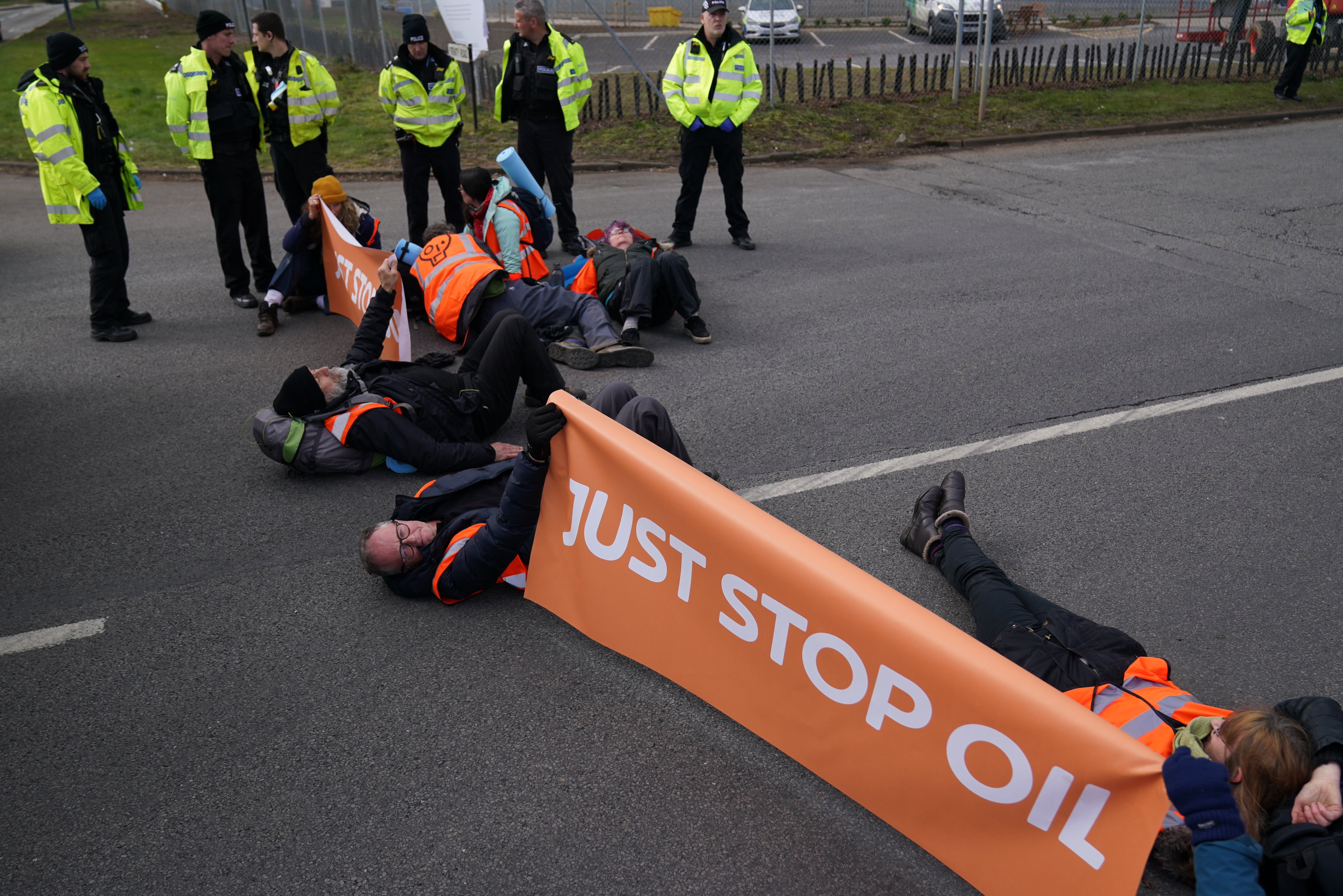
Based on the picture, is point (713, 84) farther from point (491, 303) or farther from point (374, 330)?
point (374, 330)

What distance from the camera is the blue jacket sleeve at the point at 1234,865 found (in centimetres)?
235

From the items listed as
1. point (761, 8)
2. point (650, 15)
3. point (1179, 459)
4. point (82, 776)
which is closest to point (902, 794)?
point (82, 776)

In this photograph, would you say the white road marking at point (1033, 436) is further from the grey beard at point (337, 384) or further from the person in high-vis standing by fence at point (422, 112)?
the person in high-vis standing by fence at point (422, 112)

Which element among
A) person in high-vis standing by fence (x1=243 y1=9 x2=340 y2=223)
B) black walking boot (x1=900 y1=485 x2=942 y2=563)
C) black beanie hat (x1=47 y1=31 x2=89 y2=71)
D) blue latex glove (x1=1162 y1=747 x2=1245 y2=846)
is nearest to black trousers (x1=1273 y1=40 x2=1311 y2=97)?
person in high-vis standing by fence (x1=243 y1=9 x2=340 y2=223)

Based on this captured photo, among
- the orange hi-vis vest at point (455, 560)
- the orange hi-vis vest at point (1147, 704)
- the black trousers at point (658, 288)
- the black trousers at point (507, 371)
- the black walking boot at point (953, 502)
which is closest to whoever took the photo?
the orange hi-vis vest at point (1147, 704)

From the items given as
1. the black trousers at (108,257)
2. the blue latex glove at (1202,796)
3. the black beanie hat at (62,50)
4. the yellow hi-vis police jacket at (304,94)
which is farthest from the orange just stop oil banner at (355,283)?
the blue latex glove at (1202,796)

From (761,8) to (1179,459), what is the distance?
19180mm

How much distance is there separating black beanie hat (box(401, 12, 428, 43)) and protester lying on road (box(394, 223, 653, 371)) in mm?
2869

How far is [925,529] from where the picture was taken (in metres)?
4.46

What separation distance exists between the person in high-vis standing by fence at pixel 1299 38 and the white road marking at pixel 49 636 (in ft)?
62.5

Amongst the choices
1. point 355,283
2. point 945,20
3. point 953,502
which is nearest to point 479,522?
point 953,502

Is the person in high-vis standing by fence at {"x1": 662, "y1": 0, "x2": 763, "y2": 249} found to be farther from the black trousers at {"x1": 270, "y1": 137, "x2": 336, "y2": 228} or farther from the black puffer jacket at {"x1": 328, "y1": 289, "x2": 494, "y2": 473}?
the black puffer jacket at {"x1": 328, "y1": 289, "x2": 494, "y2": 473}

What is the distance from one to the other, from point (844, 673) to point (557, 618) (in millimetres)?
1610

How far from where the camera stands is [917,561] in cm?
447
